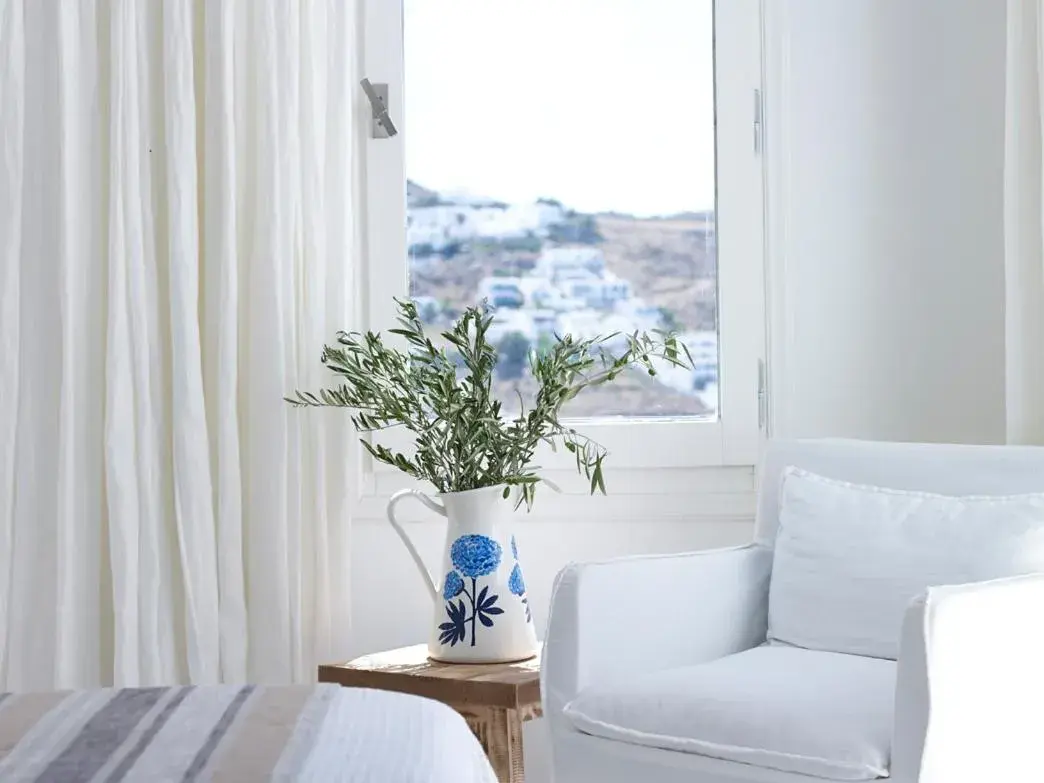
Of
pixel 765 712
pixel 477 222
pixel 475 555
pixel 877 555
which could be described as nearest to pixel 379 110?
pixel 477 222

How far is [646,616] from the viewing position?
199 cm

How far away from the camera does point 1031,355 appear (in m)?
2.42

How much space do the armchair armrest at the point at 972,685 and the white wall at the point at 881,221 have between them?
40.1 inches

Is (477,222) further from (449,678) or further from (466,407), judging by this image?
(449,678)

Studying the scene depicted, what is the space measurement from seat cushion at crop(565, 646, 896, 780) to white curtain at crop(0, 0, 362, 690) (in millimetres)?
955

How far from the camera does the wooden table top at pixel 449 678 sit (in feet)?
6.88

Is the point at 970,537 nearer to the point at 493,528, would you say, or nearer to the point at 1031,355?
the point at 1031,355

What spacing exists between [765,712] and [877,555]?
45cm

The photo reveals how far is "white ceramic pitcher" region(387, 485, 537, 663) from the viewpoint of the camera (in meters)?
2.25

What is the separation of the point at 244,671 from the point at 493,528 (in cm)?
65

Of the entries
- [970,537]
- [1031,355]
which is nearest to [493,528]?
[970,537]

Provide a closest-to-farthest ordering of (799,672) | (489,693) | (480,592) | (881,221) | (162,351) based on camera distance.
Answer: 1. (799,672)
2. (489,693)
3. (480,592)
4. (162,351)
5. (881,221)

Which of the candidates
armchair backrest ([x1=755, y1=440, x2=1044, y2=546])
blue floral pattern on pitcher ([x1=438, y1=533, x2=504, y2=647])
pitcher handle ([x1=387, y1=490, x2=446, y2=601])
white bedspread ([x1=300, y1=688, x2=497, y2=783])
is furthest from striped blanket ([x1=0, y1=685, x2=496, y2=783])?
armchair backrest ([x1=755, y1=440, x2=1044, y2=546])

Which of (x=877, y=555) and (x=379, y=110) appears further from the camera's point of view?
(x=379, y=110)
